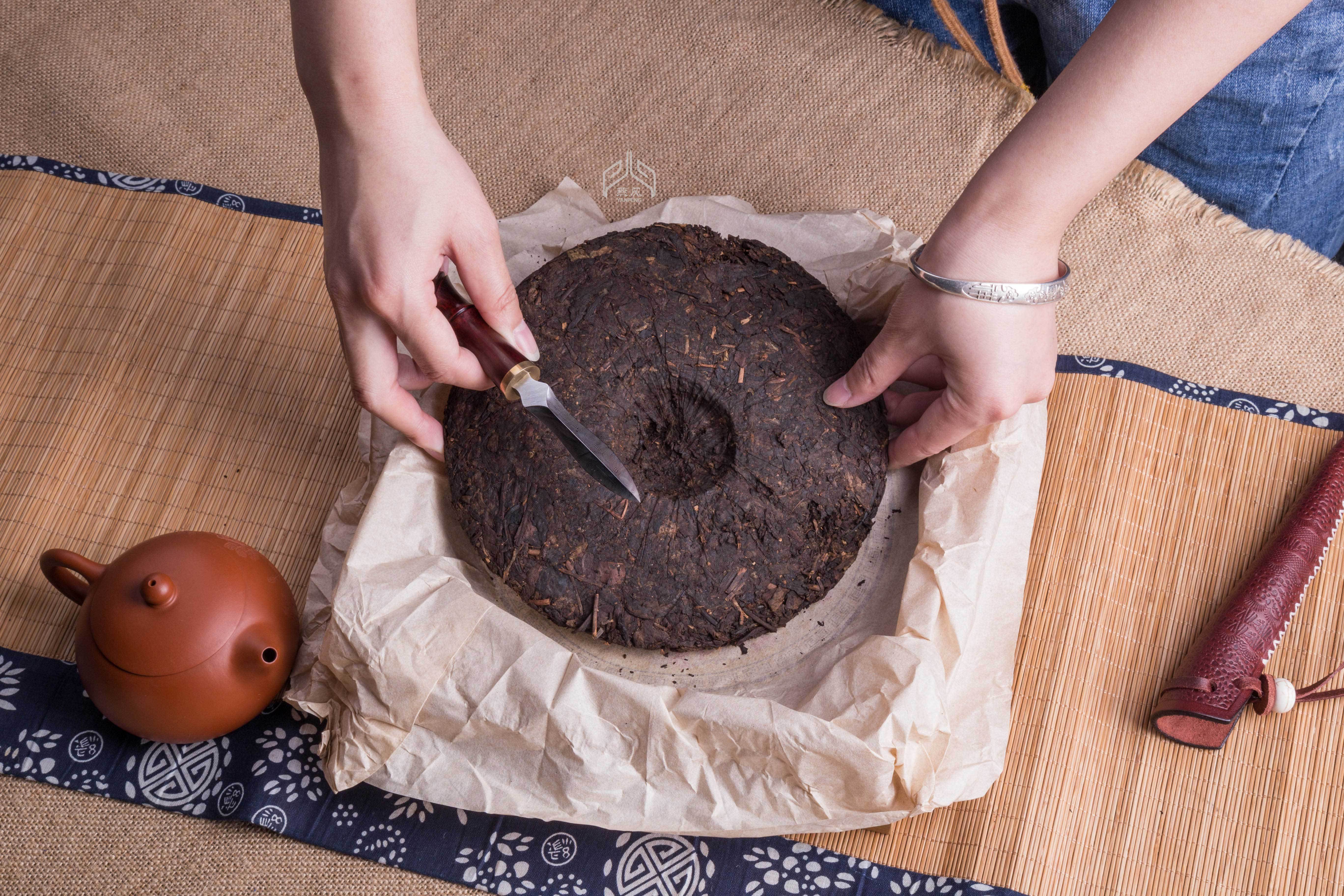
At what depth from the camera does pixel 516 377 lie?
1.12 meters

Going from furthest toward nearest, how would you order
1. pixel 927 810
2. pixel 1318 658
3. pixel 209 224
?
1. pixel 209 224
2. pixel 1318 658
3. pixel 927 810

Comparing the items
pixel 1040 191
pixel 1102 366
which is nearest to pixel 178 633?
pixel 1040 191

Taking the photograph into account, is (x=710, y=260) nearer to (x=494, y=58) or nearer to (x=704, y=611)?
(x=704, y=611)

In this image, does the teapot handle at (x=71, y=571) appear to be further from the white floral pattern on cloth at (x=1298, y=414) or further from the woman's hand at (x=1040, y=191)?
the white floral pattern on cloth at (x=1298, y=414)

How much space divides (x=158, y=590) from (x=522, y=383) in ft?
1.68

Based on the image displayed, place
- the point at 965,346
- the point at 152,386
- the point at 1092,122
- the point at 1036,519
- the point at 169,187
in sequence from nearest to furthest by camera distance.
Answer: the point at 1092,122
the point at 965,346
the point at 1036,519
the point at 152,386
the point at 169,187

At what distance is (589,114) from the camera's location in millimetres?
1930

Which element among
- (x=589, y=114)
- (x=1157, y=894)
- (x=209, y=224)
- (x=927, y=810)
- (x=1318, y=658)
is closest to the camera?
(x=927, y=810)

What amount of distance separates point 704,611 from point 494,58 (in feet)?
4.43

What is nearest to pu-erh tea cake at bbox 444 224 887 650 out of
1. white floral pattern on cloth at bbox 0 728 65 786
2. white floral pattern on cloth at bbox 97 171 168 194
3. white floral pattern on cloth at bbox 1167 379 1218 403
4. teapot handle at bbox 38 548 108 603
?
teapot handle at bbox 38 548 108 603

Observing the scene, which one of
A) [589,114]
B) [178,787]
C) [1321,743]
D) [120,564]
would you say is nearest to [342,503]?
[120,564]

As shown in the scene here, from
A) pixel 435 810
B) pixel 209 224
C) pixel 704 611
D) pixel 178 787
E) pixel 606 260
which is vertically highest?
pixel 606 260

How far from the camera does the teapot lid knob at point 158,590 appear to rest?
3.71ft

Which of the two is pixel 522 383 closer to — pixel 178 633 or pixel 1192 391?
pixel 178 633
